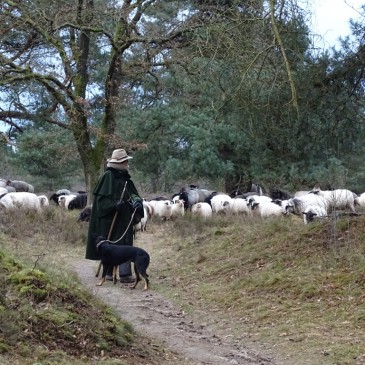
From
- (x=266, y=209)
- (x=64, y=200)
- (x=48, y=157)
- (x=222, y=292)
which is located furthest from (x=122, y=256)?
(x=48, y=157)

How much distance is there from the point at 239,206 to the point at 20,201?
7.96 m

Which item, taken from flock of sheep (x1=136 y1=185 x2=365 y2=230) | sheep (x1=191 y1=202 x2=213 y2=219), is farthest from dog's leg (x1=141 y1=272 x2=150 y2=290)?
sheep (x1=191 y1=202 x2=213 y2=219)

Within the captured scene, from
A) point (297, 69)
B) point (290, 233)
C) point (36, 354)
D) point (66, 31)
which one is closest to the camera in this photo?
point (36, 354)

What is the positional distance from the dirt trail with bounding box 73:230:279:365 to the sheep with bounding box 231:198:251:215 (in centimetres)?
1325

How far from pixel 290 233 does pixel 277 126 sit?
294 centimetres

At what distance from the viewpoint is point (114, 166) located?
1248 centimetres

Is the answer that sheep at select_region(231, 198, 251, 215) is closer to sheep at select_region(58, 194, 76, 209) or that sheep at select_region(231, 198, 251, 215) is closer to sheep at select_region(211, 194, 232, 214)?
sheep at select_region(211, 194, 232, 214)

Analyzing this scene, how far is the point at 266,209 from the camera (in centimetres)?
2328

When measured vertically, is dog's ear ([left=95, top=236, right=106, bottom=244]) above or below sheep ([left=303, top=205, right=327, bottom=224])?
below

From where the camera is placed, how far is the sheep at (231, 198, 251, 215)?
2536 cm

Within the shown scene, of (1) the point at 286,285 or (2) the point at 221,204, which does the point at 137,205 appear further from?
(2) the point at 221,204

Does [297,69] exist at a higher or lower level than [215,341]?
higher

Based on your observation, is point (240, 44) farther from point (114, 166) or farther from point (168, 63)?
point (168, 63)

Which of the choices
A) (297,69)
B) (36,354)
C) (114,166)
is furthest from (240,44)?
(36,354)
